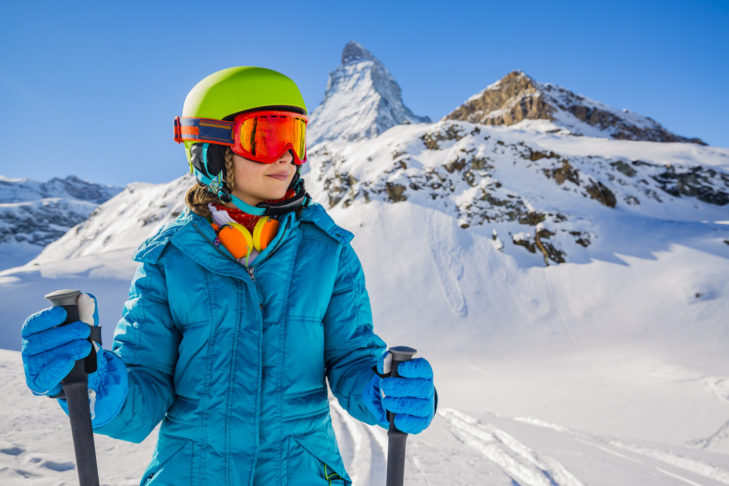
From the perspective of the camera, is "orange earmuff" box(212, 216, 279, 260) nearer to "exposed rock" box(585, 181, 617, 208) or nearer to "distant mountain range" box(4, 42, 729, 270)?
"distant mountain range" box(4, 42, 729, 270)

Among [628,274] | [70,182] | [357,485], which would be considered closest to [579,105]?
[628,274]

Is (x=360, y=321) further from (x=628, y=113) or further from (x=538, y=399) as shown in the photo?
(x=628, y=113)

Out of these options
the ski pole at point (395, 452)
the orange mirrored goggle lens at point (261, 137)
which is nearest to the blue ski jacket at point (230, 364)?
the ski pole at point (395, 452)

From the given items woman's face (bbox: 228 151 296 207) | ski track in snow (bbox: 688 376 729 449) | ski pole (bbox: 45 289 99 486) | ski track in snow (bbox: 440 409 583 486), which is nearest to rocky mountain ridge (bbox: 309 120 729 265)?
ski track in snow (bbox: 688 376 729 449)

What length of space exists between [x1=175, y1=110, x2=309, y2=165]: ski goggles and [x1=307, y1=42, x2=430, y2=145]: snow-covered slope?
84731 millimetres

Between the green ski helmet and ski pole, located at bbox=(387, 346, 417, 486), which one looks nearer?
ski pole, located at bbox=(387, 346, 417, 486)

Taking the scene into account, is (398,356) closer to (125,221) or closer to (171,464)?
(171,464)

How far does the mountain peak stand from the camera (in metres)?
174

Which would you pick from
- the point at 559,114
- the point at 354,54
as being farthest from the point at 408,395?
the point at 354,54

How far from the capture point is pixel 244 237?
188 centimetres

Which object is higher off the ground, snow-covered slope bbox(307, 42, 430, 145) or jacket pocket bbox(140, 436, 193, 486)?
snow-covered slope bbox(307, 42, 430, 145)

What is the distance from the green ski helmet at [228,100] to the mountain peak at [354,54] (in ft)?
619

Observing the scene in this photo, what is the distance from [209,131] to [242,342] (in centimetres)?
118

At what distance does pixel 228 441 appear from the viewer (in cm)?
161
